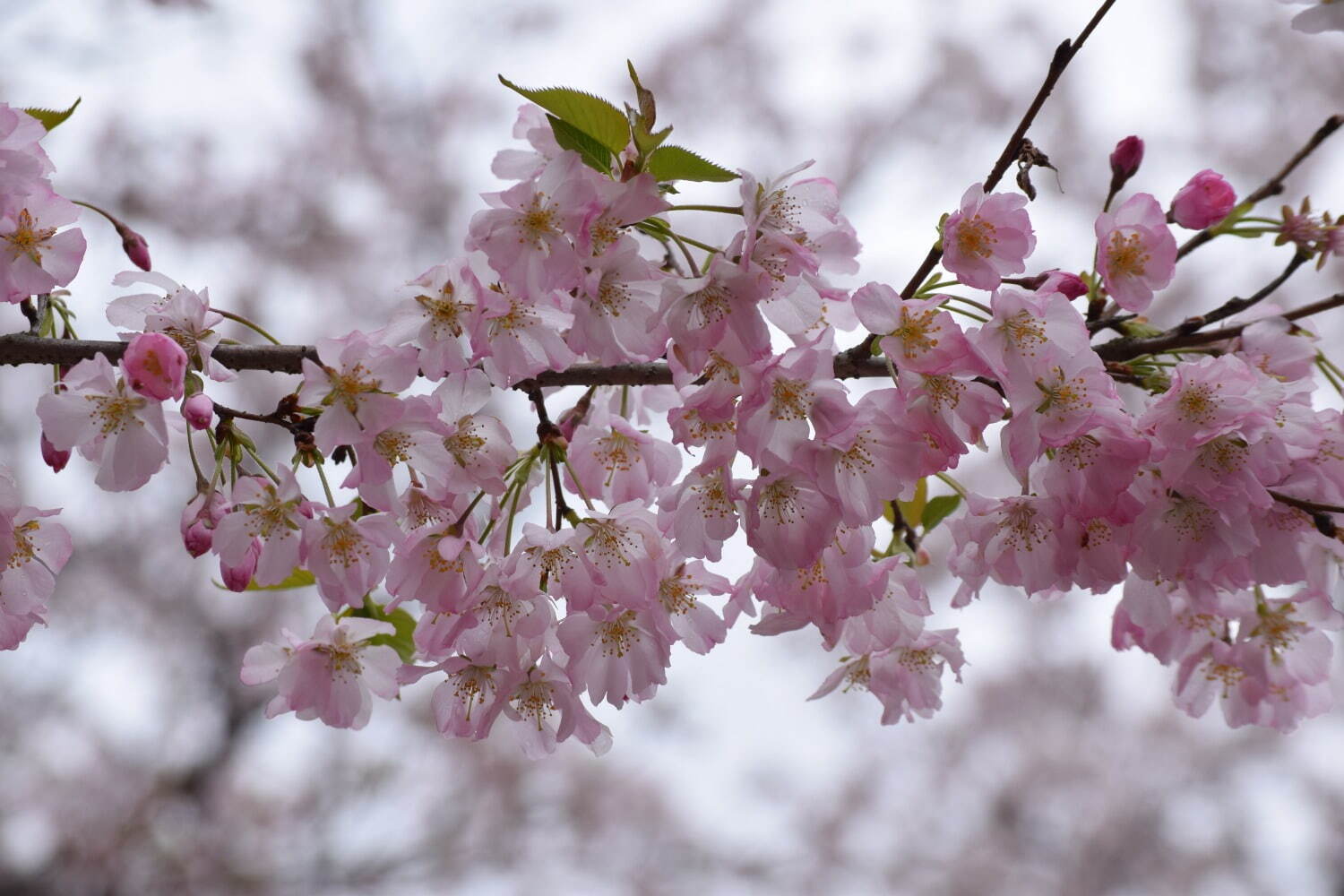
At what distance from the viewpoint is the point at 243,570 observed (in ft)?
3.50

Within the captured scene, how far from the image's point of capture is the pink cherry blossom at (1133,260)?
3.37 feet

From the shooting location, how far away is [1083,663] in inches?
428

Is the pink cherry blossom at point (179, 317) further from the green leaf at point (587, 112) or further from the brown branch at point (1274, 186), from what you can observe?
the brown branch at point (1274, 186)

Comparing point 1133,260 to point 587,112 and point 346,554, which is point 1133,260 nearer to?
point 587,112

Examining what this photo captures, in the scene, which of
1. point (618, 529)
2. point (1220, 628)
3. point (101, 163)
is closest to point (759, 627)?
point (618, 529)

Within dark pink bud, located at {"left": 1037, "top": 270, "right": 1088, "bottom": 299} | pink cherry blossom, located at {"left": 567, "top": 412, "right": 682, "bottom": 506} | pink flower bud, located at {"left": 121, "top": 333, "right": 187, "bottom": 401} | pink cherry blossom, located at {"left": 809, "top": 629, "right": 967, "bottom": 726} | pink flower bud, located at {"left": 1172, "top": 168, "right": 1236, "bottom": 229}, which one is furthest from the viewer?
pink cherry blossom, located at {"left": 809, "top": 629, "right": 967, "bottom": 726}

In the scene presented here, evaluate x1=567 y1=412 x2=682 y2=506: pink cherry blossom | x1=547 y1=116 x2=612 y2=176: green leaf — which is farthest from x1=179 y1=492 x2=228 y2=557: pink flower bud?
x1=547 y1=116 x2=612 y2=176: green leaf

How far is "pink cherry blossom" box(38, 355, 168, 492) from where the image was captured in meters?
0.95

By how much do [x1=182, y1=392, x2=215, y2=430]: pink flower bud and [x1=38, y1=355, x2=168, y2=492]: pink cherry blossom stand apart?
1.3 inches

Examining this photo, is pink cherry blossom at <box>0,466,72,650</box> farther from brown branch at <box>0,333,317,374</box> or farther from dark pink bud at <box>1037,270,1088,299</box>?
dark pink bud at <box>1037,270,1088,299</box>

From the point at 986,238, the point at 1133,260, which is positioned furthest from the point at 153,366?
the point at 1133,260

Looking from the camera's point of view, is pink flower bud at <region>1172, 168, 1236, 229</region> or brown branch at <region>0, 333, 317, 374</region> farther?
pink flower bud at <region>1172, 168, 1236, 229</region>

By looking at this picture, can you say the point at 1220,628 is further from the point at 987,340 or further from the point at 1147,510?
the point at 987,340

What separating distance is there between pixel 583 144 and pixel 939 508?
0.73 meters
